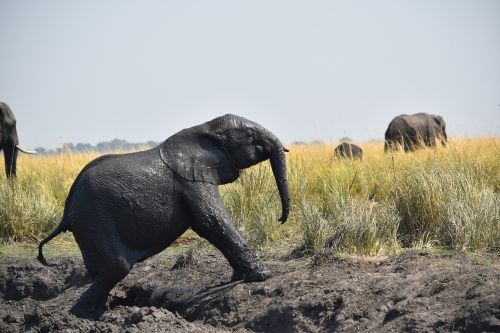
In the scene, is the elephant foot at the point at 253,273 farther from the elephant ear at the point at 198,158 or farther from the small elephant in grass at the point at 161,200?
the elephant ear at the point at 198,158

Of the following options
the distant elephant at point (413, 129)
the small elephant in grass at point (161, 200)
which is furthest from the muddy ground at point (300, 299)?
the distant elephant at point (413, 129)

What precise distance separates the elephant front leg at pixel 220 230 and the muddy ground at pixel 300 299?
160 mm

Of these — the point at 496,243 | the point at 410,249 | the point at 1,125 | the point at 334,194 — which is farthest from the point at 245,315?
the point at 1,125

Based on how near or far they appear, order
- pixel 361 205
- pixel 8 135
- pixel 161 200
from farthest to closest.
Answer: pixel 8 135
pixel 361 205
pixel 161 200

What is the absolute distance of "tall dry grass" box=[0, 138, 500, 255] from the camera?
8867 mm

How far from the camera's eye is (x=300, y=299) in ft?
23.6

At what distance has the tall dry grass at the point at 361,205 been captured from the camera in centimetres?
887

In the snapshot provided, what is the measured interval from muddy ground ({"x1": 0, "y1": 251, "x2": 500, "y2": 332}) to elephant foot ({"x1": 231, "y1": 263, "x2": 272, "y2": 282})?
9cm

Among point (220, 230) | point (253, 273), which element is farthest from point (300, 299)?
point (220, 230)

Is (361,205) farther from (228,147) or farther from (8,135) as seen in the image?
(8,135)

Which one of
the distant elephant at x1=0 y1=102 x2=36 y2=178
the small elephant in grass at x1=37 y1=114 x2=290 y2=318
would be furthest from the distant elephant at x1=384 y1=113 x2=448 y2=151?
the small elephant in grass at x1=37 y1=114 x2=290 y2=318

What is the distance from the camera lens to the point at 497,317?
570 cm

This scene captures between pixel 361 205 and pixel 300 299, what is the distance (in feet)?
10.1

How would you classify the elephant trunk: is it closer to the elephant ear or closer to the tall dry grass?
the elephant ear
